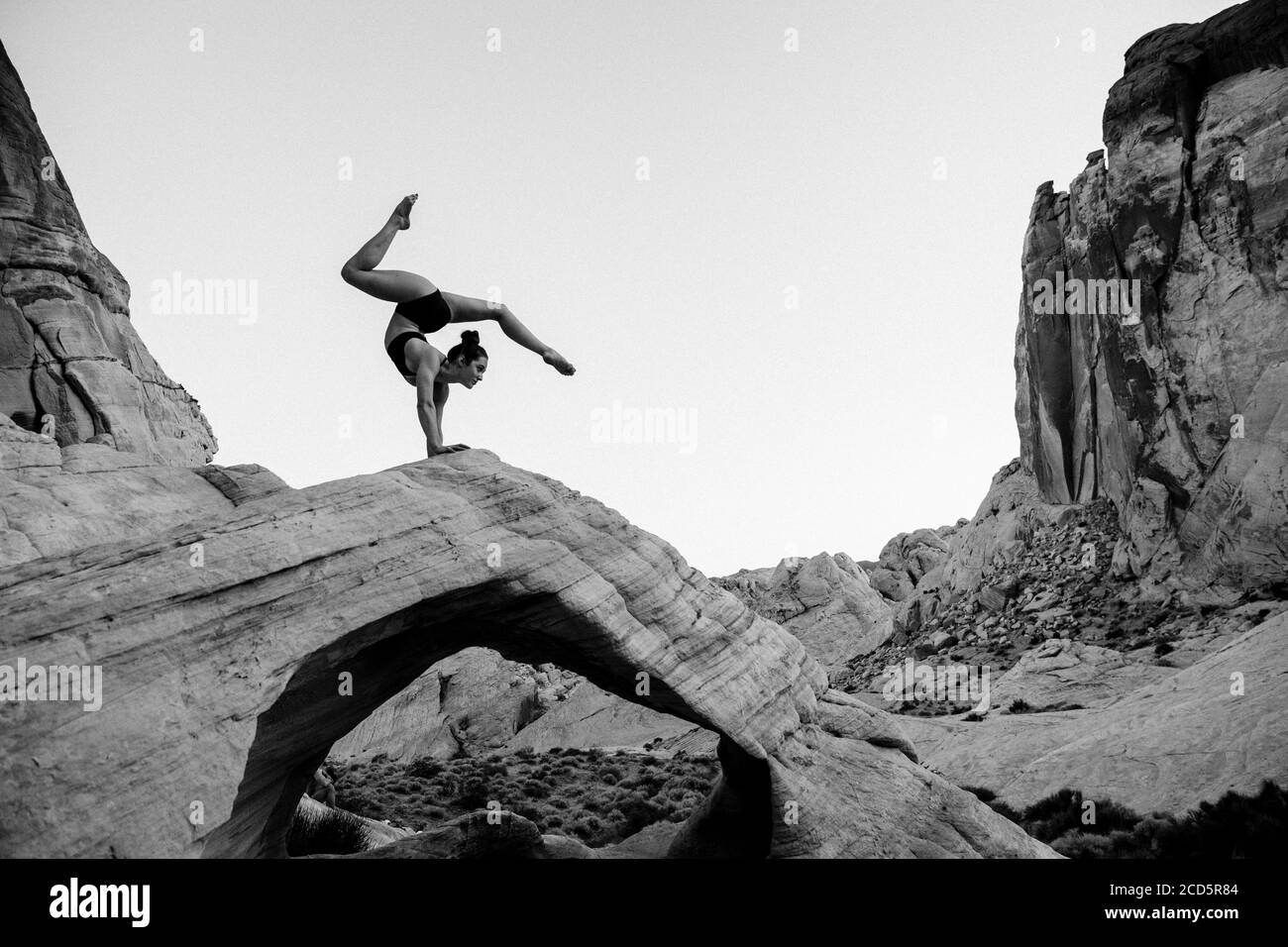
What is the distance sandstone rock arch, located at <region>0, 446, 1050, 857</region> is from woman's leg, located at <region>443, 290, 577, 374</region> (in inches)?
70.6

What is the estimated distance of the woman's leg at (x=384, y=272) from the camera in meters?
11.8

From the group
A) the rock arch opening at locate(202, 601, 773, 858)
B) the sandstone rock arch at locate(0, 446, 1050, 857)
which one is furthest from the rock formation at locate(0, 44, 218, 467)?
the sandstone rock arch at locate(0, 446, 1050, 857)

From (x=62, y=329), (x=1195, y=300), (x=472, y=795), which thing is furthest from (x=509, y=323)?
(x=1195, y=300)

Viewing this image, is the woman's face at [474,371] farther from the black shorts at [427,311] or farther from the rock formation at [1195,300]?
the rock formation at [1195,300]

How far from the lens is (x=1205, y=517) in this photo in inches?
1489

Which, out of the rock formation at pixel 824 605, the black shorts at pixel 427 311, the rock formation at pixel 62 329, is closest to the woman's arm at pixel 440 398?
the black shorts at pixel 427 311

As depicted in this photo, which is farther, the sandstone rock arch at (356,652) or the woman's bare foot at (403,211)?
the woman's bare foot at (403,211)

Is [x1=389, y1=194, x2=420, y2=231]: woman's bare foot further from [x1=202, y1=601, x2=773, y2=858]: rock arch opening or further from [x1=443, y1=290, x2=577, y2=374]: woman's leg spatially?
[x1=202, y1=601, x2=773, y2=858]: rock arch opening

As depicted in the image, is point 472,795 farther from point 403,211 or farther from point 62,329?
point 62,329

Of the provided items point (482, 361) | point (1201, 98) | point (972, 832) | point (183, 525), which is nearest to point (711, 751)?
point (972, 832)

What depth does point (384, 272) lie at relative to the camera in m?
11.9

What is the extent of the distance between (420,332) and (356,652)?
484 cm
